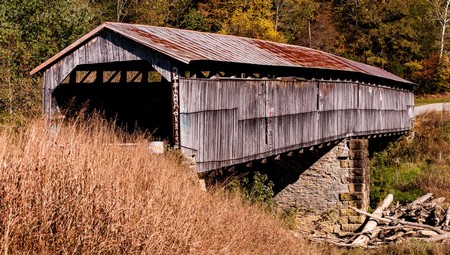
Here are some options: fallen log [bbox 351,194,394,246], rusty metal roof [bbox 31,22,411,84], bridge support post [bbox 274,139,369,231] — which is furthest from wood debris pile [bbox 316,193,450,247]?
rusty metal roof [bbox 31,22,411,84]

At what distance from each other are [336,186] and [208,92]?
920cm

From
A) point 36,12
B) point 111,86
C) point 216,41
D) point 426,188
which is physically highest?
point 36,12

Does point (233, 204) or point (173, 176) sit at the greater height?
point (173, 176)

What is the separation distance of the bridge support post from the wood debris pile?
881 mm

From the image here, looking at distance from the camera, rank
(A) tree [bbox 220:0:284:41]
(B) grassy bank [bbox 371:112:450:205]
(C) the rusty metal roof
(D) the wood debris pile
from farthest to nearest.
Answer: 1. (A) tree [bbox 220:0:284:41]
2. (B) grassy bank [bbox 371:112:450:205]
3. (D) the wood debris pile
4. (C) the rusty metal roof

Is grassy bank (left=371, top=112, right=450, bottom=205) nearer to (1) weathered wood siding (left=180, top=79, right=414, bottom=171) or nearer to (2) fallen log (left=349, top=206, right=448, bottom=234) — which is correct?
(1) weathered wood siding (left=180, top=79, right=414, bottom=171)

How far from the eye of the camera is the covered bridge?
470 inches

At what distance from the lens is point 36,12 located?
25.5 meters

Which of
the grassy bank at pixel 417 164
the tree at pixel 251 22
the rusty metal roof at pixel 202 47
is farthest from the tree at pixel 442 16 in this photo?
the rusty metal roof at pixel 202 47

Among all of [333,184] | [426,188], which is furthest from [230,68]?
[426,188]

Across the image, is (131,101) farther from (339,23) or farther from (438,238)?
(339,23)

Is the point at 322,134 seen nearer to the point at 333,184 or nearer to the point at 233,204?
the point at 333,184

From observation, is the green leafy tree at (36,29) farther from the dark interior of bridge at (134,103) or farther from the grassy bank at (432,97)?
the grassy bank at (432,97)

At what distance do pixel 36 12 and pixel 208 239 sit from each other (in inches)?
811
